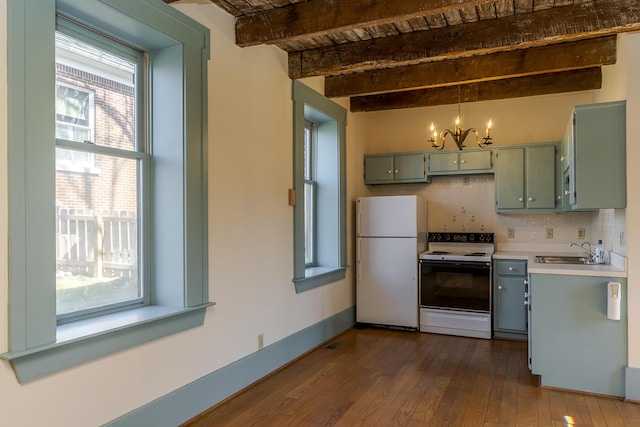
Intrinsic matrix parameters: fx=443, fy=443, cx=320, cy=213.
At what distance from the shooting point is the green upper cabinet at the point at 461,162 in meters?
5.02

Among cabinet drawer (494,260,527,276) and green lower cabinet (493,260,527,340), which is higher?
cabinet drawer (494,260,527,276)

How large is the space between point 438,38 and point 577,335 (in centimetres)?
245

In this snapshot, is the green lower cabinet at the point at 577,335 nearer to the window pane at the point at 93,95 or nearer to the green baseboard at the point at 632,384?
the green baseboard at the point at 632,384

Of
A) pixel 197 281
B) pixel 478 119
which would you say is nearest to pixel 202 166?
pixel 197 281

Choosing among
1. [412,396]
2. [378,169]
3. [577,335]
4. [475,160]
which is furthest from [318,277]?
[475,160]

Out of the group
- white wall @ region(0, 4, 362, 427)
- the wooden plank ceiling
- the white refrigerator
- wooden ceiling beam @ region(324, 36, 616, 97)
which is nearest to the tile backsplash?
the white refrigerator

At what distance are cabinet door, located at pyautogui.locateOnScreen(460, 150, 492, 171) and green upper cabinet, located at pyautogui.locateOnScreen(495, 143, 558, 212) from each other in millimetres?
108

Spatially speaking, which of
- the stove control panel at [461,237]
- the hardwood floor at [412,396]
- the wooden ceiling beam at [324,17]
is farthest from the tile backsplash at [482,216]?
the wooden ceiling beam at [324,17]

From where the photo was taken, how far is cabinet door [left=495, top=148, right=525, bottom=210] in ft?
15.9

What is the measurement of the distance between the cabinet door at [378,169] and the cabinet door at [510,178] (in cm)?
124

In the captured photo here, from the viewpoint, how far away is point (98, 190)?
Answer: 7.98 feet

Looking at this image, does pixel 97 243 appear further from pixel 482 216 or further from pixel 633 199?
pixel 482 216

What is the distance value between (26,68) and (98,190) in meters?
0.74

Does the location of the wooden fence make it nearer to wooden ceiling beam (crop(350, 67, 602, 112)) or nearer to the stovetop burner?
the stovetop burner
